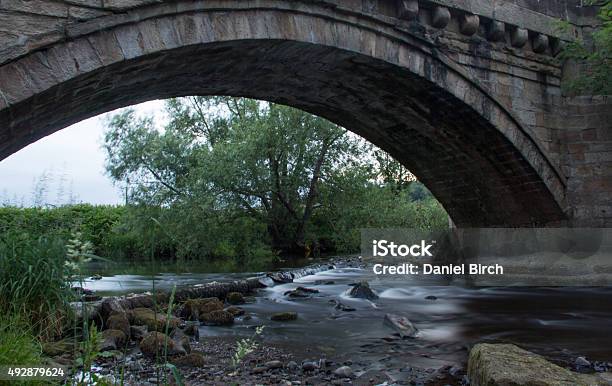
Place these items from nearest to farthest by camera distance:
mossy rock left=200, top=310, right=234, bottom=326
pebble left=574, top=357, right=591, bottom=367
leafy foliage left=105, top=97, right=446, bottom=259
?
pebble left=574, top=357, right=591, bottom=367
mossy rock left=200, top=310, right=234, bottom=326
leafy foliage left=105, top=97, right=446, bottom=259

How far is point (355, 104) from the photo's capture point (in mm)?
7895

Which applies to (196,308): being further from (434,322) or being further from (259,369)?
(434,322)

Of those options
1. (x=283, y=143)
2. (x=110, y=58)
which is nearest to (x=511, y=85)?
(x=110, y=58)

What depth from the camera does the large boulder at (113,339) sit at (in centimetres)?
426

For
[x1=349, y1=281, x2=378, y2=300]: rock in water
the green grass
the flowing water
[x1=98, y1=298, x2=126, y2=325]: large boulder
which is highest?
the green grass

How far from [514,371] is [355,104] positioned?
18.6 feet

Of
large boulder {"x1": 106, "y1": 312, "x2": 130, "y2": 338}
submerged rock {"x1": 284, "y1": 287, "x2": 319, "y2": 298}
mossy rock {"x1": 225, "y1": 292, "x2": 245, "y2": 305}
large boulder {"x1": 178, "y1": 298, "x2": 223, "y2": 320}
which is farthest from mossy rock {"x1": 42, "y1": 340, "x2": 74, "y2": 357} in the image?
submerged rock {"x1": 284, "y1": 287, "x2": 319, "y2": 298}

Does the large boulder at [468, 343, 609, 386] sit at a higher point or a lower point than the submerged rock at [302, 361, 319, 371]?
higher

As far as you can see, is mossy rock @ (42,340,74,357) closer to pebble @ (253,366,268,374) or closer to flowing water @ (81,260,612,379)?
pebble @ (253,366,268,374)

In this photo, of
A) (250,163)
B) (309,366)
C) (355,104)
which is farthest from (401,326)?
(250,163)

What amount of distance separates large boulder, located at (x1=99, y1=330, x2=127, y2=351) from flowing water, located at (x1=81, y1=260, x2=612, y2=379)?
72cm

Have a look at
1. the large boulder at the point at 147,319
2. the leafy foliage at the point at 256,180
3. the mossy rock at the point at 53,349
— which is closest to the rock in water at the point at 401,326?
the large boulder at the point at 147,319

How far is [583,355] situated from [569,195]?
4.81 m

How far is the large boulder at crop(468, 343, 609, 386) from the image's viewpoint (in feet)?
8.50
